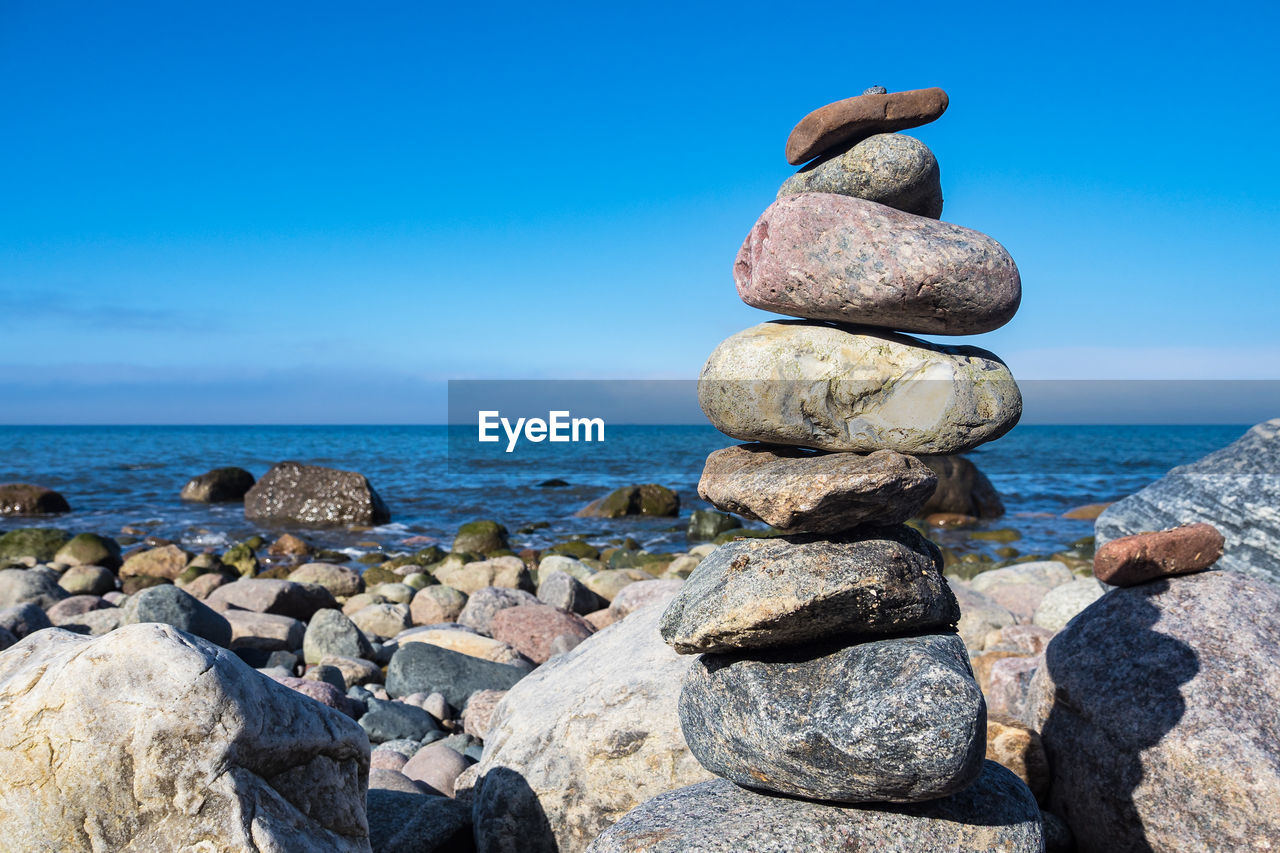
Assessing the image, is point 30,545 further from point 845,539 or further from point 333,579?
point 845,539

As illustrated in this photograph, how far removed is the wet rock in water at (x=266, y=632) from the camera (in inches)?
380

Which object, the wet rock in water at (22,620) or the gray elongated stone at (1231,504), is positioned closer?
the gray elongated stone at (1231,504)

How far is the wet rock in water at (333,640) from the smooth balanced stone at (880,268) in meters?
7.14

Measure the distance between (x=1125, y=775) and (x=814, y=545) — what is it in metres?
2.02

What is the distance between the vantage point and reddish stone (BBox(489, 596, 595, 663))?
9.31 m

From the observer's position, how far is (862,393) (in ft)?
12.1

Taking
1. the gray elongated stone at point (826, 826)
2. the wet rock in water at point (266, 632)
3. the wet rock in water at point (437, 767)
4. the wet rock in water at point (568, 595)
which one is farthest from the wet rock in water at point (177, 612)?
the gray elongated stone at point (826, 826)

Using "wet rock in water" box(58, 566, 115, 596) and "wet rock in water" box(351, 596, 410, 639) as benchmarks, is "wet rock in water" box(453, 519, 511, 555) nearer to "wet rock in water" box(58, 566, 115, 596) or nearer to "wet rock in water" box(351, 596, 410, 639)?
"wet rock in water" box(58, 566, 115, 596)

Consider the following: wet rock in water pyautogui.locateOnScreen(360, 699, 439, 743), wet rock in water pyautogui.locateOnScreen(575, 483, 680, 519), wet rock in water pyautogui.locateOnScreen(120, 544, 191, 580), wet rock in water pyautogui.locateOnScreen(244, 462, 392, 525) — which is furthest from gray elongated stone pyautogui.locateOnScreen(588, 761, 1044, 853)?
wet rock in water pyautogui.locateOnScreen(244, 462, 392, 525)

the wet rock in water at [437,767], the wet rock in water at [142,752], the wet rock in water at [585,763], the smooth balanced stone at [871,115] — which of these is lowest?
the wet rock in water at [437,767]

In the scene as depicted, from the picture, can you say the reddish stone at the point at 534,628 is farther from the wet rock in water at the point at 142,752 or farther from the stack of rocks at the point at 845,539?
the wet rock in water at the point at 142,752

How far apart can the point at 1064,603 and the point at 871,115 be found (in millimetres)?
7156

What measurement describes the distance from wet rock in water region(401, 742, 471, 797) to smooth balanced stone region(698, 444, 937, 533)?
3082mm

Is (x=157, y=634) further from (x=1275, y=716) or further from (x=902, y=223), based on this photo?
(x=1275, y=716)
